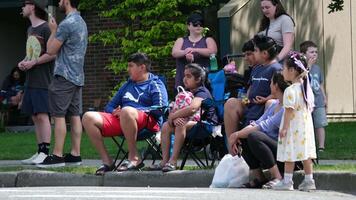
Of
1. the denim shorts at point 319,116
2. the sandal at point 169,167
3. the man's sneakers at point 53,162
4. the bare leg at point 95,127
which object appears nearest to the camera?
the sandal at point 169,167

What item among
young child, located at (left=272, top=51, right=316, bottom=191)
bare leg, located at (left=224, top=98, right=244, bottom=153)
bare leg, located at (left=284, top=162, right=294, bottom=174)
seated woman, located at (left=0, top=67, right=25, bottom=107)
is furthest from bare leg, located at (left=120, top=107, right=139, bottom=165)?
seated woman, located at (left=0, top=67, right=25, bottom=107)

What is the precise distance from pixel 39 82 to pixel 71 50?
653 mm

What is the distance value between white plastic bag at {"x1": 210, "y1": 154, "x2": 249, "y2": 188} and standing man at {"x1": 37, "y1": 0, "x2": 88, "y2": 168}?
2.54m

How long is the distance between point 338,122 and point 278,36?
28.4 ft

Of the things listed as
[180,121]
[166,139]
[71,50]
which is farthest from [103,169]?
[71,50]

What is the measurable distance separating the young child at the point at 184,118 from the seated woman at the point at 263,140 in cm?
90

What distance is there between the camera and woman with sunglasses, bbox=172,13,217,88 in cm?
1208

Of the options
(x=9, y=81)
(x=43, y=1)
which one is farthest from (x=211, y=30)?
(x=43, y=1)

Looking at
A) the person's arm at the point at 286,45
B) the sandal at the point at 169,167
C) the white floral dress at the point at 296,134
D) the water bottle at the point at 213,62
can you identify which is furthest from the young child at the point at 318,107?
the white floral dress at the point at 296,134

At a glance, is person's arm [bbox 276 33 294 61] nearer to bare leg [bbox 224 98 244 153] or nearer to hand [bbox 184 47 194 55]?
bare leg [bbox 224 98 244 153]

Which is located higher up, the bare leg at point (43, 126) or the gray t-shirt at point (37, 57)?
the gray t-shirt at point (37, 57)

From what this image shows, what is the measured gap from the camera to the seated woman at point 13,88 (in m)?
22.1

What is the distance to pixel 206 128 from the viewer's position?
10578 millimetres

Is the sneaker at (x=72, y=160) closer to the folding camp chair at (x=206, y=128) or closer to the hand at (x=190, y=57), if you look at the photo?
the folding camp chair at (x=206, y=128)
